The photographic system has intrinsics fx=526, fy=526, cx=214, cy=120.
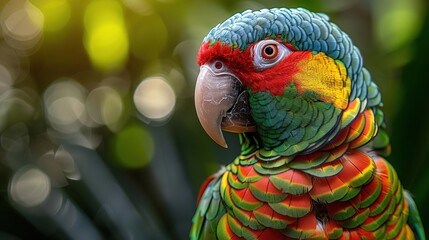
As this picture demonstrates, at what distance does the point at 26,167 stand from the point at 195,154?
598 mm

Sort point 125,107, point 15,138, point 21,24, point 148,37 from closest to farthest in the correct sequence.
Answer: point 125,107 → point 15,138 → point 148,37 → point 21,24

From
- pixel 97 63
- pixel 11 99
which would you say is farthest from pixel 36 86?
pixel 97 63

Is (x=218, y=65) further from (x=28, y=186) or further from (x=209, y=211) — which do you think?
(x=28, y=186)

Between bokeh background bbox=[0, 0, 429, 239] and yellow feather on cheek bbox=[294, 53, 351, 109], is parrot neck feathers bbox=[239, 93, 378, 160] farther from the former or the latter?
bokeh background bbox=[0, 0, 429, 239]

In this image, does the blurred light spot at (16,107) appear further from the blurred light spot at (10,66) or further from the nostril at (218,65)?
the nostril at (218,65)

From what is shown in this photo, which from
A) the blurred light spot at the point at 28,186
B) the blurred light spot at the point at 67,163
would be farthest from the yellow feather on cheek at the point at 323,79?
the blurred light spot at the point at 28,186

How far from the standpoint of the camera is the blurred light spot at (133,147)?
1574 millimetres

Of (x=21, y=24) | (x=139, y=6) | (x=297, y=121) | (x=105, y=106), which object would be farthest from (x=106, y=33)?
(x=297, y=121)

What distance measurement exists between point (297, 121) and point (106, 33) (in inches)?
46.2

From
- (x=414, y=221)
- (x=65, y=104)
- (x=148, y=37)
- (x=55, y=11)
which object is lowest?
(x=414, y=221)

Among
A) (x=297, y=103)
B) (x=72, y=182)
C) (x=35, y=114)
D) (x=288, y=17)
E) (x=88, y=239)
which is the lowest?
(x=88, y=239)

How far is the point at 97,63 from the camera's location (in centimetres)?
193

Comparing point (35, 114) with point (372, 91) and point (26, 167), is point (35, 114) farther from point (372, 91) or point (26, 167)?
point (372, 91)

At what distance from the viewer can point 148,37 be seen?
1926 mm
